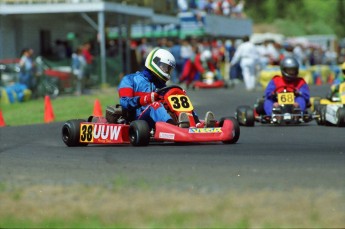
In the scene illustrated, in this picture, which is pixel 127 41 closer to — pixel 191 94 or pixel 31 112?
pixel 191 94

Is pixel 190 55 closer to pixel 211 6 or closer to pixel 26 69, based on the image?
pixel 26 69

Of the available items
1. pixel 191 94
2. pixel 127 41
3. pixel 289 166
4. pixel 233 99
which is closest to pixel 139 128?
pixel 289 166

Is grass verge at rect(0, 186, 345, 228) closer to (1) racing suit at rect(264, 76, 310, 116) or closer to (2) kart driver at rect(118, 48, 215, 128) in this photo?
(2) kart driver at rect(118, 48, 215, 128)

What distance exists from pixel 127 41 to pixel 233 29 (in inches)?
735

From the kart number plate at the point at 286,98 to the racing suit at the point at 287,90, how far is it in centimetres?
20

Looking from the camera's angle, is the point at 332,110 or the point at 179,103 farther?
the point at 332,110

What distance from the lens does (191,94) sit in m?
30.5

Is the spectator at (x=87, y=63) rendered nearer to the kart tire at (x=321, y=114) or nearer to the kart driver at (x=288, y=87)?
the kart driver at (x=288, y=87)

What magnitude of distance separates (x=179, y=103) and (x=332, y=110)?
4.07m

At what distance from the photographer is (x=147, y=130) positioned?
12.2 metres

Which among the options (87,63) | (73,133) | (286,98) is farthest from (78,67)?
(73,133)

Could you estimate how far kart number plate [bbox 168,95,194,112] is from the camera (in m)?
12.5

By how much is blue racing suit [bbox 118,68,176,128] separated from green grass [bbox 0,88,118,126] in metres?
7.80

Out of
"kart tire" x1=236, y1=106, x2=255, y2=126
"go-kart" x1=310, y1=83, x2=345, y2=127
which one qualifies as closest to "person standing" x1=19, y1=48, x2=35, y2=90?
"go-kart" x1=310, y1=83, x2=345, y2=127
